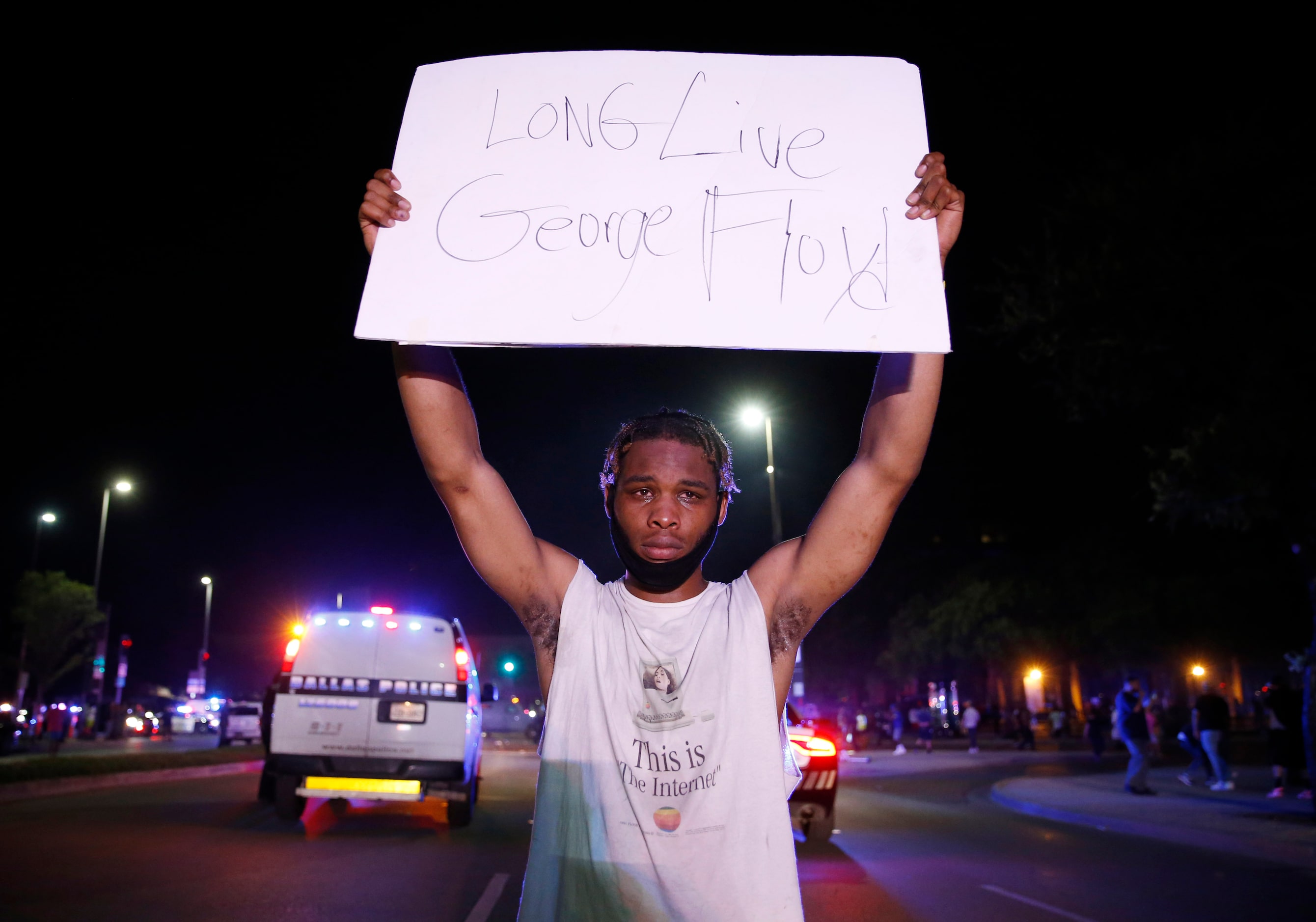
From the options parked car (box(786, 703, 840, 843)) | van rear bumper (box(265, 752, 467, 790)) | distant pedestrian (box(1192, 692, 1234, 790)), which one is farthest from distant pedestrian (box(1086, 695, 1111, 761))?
van rear bumper (box(265, 752, 467, 790))

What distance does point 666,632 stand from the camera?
7.80 feet

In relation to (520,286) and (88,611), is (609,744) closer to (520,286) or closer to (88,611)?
(520,286)

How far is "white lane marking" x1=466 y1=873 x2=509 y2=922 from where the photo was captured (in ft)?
22.1

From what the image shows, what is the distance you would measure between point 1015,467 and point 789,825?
101 ft

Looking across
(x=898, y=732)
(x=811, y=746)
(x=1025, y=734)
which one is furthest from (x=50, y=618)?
(x=811, y=746)

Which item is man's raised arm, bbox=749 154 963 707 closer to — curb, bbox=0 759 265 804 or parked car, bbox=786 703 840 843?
parked car, bbox=786 703 840 843

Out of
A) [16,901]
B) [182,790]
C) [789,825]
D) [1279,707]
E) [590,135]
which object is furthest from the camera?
[182,790]

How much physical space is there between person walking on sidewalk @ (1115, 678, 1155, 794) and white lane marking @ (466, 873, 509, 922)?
453 inches

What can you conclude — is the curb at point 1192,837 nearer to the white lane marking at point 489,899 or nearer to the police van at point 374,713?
the white lane marking at point 489,899

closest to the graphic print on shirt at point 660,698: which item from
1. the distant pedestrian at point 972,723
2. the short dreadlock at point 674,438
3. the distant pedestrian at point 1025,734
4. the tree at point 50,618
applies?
the short dreadlock at point 674,438

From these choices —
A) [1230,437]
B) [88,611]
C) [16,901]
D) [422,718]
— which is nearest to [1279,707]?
[1230,437]

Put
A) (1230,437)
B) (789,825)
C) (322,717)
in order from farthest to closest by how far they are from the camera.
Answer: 1. (1230,437)
2. (322,717)
3. (789,825)

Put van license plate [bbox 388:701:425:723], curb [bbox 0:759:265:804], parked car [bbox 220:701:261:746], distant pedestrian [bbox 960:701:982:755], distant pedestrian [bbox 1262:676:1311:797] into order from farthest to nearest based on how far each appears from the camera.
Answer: parked car [bbox 220:701:261:746]
distant pedestrian [bbox 960:701:982:755]
distant pedestrian [bbox 1262:676:1311:797]
curb [bbox 0:759:265:804]
van license plate [bbox 388:701:425:723]

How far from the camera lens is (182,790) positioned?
54.9 ft
